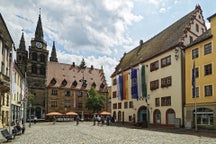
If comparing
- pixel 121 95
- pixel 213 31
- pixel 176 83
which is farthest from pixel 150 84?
pixel 213 31

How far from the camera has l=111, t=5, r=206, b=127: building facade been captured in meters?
41.6

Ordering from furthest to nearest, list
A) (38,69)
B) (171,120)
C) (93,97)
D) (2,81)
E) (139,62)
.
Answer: (38,69), (93,97), (139,62), (171,120), (2,81)

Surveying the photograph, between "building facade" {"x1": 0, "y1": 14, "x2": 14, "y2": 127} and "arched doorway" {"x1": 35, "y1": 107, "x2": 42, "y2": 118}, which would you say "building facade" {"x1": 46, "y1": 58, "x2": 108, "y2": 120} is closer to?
"arched doorway" {"x1": 35, "y1": 107, "x2": 42, "y2": 118}

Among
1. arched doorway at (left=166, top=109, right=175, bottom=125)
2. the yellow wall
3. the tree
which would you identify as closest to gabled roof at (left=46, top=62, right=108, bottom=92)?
the tree

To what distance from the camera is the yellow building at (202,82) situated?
113 ft

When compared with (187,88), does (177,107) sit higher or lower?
lower

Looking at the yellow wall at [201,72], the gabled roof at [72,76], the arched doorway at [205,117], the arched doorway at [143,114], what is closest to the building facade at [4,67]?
the arched doorway at [143,114]

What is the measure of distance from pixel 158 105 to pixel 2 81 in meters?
26.6

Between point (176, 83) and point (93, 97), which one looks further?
point (93, 97)

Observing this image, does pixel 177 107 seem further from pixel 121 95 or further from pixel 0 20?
pixel 0 20

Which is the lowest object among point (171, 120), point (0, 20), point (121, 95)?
point (171, 120)

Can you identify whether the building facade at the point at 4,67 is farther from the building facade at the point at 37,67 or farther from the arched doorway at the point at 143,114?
the building facade at the point at 37,67

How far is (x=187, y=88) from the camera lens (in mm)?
39219

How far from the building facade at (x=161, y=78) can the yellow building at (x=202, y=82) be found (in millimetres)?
1897
